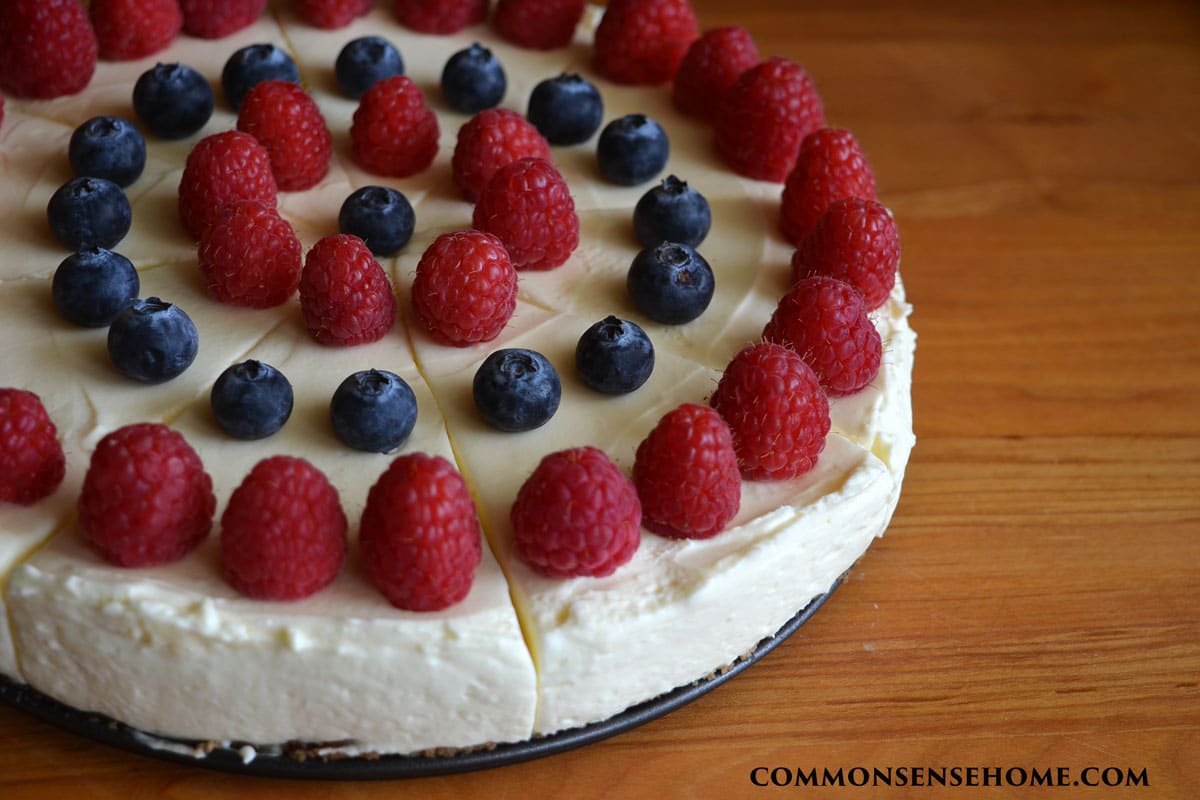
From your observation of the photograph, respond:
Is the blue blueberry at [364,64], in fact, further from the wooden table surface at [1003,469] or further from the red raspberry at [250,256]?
the wooden table surface at [1003,469]

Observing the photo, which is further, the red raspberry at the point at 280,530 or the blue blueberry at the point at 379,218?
the blue blueberry at the point at 379,218

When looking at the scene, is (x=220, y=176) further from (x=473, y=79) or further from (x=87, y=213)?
(x=473, y=79)

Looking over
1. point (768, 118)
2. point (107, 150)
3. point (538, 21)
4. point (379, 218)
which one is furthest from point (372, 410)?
point (538, 21)

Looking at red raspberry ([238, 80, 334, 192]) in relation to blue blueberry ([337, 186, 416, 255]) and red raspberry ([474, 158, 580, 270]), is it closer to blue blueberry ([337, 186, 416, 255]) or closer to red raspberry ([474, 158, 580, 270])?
blue blueberry ([337, 186, 416, 255])

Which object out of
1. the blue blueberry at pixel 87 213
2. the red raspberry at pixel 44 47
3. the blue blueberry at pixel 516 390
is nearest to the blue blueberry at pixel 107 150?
the blue blueberry at pixel 87 213

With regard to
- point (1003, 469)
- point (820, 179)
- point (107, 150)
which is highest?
point (820, 179)

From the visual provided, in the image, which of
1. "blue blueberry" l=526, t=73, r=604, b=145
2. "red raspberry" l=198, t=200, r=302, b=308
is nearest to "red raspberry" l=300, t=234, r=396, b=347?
"red raspberry" l=198, t=200, r=302, b=308

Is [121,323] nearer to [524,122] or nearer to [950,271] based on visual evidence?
[524,122]
